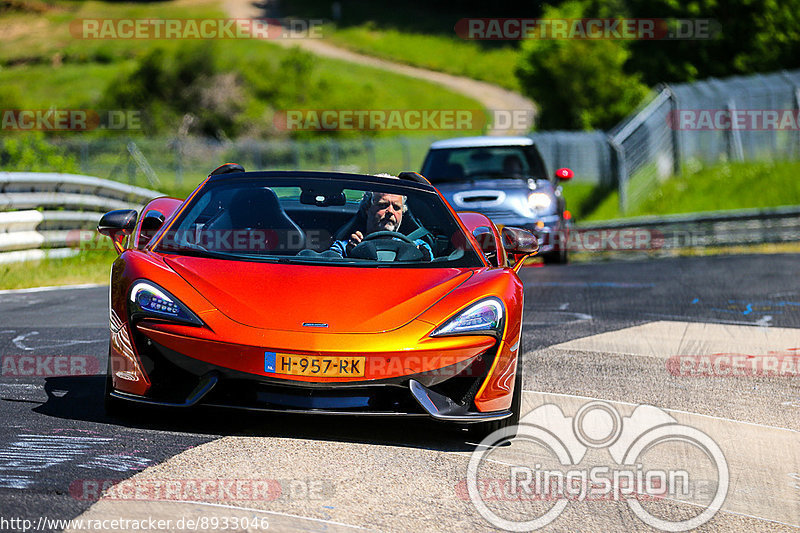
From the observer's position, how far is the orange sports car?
5531 mm

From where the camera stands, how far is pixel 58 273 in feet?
47.7

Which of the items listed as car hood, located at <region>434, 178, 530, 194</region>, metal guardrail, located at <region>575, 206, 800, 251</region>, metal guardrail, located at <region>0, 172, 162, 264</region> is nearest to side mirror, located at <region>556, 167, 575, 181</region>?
car hood, located at <region>434, 178, 530, 194</region>

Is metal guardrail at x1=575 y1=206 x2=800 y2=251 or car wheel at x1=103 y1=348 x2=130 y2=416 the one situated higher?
car wheel at x1=103 y1=348 x2=130 y2=416

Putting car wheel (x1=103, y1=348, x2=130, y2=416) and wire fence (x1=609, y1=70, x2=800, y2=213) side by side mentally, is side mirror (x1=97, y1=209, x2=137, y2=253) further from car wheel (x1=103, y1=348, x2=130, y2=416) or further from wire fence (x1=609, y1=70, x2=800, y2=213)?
wire fence (x1=609, y1=70, x2=800, y2=213)

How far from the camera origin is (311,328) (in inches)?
221

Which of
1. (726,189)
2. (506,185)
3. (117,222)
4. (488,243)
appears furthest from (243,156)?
(117,222)

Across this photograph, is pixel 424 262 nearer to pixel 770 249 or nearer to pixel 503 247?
pixel 503 247

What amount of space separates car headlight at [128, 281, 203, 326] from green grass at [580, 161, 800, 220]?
23.0m

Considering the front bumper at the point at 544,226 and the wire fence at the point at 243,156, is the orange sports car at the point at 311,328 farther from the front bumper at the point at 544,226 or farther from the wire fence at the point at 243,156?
the wire fence at the point at 243,156

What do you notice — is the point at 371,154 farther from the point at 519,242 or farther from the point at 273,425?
the point at 273,425

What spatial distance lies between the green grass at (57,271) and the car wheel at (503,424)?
8468 millimetres

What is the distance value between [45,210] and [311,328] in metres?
10.3

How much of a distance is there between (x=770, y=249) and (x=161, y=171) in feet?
61.7

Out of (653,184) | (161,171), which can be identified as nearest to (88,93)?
(161,171)
